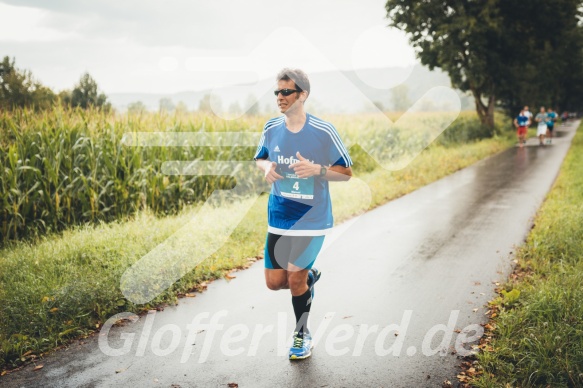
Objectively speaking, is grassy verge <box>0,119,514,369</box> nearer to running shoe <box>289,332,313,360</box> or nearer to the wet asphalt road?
the wet asphalt road

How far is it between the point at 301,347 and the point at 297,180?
1.38m

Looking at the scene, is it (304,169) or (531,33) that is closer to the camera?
(304,169)

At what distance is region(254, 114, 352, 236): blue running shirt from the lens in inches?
139

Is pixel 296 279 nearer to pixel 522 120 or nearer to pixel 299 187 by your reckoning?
pixel 299 187

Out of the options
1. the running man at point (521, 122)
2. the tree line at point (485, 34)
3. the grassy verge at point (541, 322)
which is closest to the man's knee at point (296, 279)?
the grassy verge at point (541, 322)

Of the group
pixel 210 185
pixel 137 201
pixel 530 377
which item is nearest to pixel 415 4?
pixel 210 185

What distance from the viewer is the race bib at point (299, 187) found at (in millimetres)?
3531

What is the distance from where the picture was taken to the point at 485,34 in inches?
1014

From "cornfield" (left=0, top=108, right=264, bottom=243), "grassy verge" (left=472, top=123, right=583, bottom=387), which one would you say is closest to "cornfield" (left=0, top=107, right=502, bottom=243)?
"cornfield" (left=0, top=108, right=264, bottom=243)

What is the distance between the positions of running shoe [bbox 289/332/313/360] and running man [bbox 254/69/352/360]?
3cm

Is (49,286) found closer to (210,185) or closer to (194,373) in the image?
A: (194,373)

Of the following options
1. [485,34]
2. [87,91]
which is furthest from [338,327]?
[485,34]

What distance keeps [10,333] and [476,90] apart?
29512 mm

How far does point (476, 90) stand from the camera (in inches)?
1131
